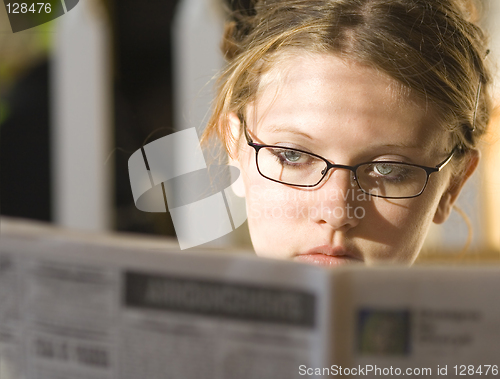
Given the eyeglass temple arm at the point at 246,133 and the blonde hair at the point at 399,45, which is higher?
the blonde hair at the point at 399,45

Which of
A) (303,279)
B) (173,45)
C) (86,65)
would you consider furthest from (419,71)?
(86,65)

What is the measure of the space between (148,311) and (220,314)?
2.2 inches

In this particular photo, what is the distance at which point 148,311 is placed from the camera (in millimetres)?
343

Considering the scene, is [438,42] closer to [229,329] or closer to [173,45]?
[229,329]

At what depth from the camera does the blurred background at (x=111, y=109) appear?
78 centimetres

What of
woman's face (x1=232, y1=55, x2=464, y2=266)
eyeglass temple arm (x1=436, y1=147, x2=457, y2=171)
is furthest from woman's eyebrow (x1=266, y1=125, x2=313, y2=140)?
eyeglass temple arm (x1=436, y1=147, x2=457, y2=171)

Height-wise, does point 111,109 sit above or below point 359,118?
below

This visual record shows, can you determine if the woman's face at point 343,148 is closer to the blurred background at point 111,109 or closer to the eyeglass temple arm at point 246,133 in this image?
the eyeglass temple arm at point 246,133

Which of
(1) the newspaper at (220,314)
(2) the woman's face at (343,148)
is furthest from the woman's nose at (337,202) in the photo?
(1) the newspaper at (220,314)

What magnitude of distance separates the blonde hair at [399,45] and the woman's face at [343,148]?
18 mm

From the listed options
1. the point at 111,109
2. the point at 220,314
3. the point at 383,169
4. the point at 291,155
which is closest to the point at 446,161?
the point at 383,169

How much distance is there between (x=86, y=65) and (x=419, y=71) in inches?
37.3

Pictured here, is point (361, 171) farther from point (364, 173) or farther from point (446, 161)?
point (446, 161)

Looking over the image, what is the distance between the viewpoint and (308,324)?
31 centimetres
